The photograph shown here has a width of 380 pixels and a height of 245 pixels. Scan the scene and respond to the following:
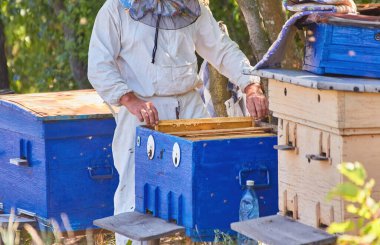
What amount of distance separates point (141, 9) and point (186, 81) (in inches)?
16.9

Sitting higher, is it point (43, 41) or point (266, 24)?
point (266, 24)

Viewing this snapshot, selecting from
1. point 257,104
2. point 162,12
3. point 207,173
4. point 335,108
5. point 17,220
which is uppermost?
point 162,12

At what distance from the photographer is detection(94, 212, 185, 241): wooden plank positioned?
4.46 metres

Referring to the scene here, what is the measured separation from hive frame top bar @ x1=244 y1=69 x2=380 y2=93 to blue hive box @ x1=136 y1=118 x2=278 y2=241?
0.42 m

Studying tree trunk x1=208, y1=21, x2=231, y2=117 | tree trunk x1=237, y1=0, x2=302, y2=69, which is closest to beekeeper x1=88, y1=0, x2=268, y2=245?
tree trunk x1=237, y1=0, x2=302, y2=69

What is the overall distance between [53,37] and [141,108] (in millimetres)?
6878

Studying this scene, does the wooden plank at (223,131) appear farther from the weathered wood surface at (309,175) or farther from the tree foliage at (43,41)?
the tree foliage at (43,41)

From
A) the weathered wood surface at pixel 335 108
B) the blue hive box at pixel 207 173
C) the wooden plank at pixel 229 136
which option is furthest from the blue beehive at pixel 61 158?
the weathered wood surface at pixel 335 108

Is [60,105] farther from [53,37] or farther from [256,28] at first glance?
[53,37]

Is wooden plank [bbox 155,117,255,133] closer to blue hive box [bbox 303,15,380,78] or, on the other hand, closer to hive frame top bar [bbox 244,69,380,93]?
hive frame top bar [bbox 244,69,380,93]

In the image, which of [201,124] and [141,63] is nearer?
[201,124]

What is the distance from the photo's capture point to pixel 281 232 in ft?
12.9

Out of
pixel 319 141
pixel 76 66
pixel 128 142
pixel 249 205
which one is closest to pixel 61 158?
pixel 128 142

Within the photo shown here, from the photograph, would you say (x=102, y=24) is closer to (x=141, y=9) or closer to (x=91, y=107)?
(x=141, y=9)
